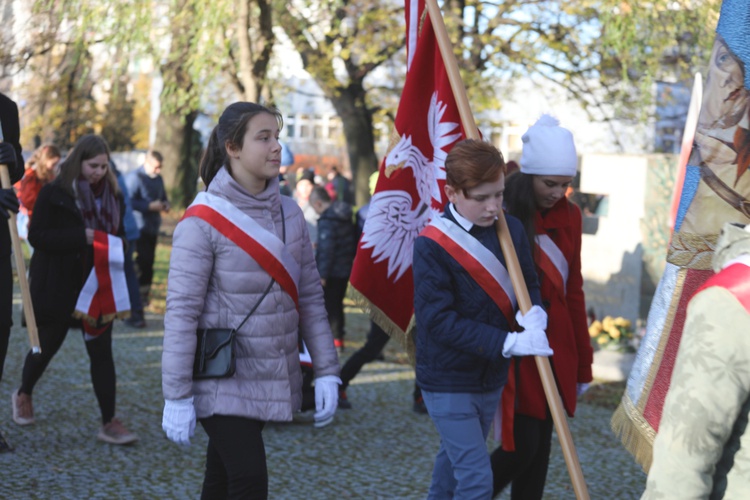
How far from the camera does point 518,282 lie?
151 inches

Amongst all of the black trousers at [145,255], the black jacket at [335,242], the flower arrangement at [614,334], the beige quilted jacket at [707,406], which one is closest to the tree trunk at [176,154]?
the black trousers at [145,255]

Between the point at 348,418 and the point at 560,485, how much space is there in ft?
6.80

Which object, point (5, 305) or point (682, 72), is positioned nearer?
point (5, 305)

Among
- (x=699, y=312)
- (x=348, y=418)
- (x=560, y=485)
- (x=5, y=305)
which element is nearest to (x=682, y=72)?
(x=348, y=418)

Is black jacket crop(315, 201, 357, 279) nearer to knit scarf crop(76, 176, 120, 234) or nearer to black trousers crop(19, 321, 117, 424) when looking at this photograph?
knit scarf crop(76, 176, 120, 234)

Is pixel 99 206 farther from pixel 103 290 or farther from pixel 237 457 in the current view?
pixel 237 457

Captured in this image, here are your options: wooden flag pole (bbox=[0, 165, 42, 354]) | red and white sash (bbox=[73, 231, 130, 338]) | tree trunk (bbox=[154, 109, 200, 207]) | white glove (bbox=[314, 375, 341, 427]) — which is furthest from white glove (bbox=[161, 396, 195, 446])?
tree trunk (bbox=[154, 109, 200, 207])

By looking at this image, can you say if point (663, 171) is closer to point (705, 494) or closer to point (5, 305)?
point (5, 305)

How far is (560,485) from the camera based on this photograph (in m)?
6.10

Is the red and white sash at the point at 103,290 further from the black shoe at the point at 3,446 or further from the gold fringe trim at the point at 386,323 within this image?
the gold fringe trim at the point at 386,323

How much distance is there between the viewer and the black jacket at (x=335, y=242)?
9.98 meters

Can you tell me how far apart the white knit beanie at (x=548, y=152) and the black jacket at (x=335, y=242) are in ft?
18.5

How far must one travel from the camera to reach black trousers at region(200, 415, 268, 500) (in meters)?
3.58

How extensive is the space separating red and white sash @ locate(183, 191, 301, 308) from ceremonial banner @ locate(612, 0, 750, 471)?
1.34 meters
